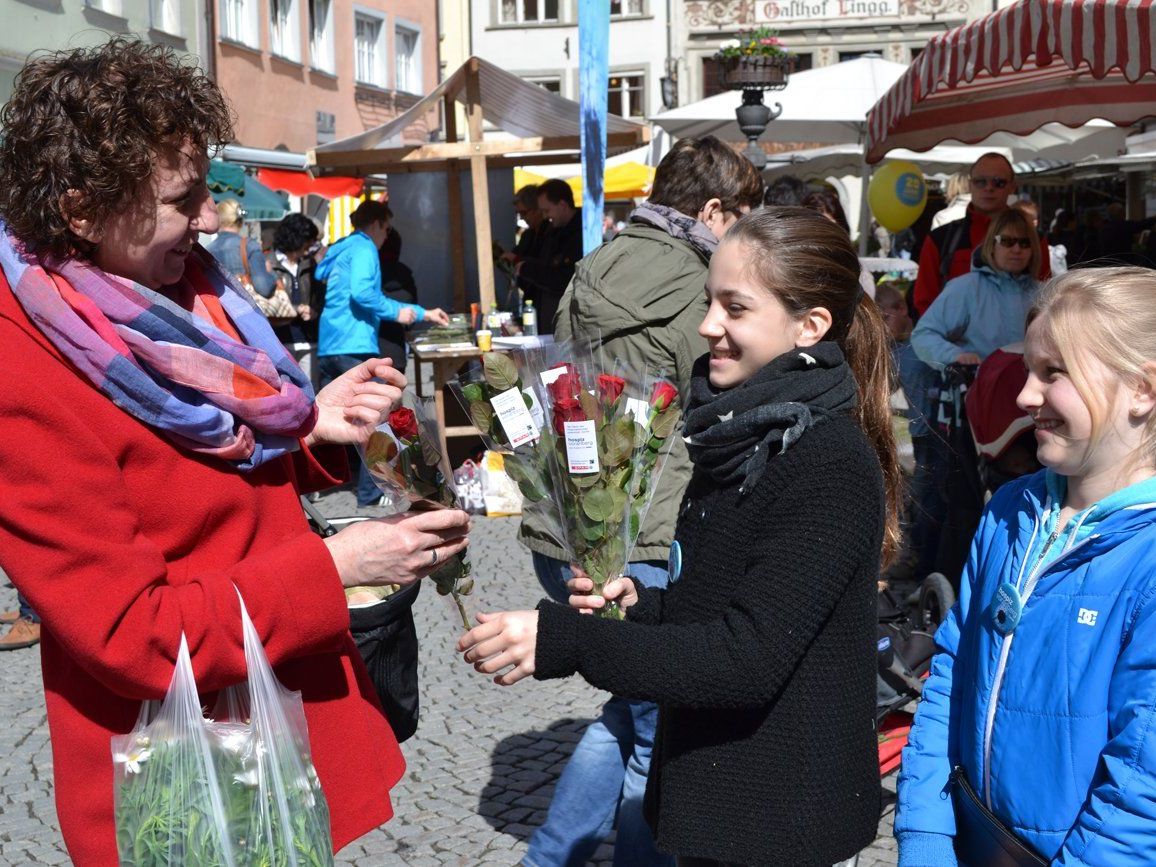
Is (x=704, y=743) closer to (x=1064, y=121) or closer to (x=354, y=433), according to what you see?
(x=354, y=433)

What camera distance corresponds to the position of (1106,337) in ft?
6.66

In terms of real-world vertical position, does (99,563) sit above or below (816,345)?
below

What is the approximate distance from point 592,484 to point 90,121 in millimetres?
1053

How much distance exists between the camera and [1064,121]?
792 centimetres

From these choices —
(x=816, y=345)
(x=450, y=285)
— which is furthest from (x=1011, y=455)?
(x=450, y=285)

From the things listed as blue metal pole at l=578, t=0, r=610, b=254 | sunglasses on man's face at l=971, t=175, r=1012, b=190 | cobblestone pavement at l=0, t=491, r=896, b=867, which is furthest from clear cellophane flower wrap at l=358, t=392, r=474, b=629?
sunglasses on man's face at l=971, t=175, r=1012, b=190

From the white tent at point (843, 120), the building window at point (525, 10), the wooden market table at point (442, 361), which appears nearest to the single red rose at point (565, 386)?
the wooden market table at point (442, 361)

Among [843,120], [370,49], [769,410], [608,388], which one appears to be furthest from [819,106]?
[370,49]

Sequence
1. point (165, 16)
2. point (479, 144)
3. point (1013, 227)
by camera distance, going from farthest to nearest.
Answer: point (165, 16) → point (479, 144) → point (1013, 227)

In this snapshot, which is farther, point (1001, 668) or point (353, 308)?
point (353, 308)

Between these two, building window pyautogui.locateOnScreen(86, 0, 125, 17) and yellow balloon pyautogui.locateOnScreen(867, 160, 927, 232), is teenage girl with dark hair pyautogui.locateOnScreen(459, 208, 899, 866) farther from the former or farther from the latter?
building window pyautogui.locateOnScreen(86, 0, 125, 17)

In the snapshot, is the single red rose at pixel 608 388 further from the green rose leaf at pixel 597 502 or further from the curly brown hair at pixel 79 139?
the curly brown hair at pixel 79 139

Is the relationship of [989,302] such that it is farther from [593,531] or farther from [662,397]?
[593,531]

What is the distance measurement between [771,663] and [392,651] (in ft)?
2.78
